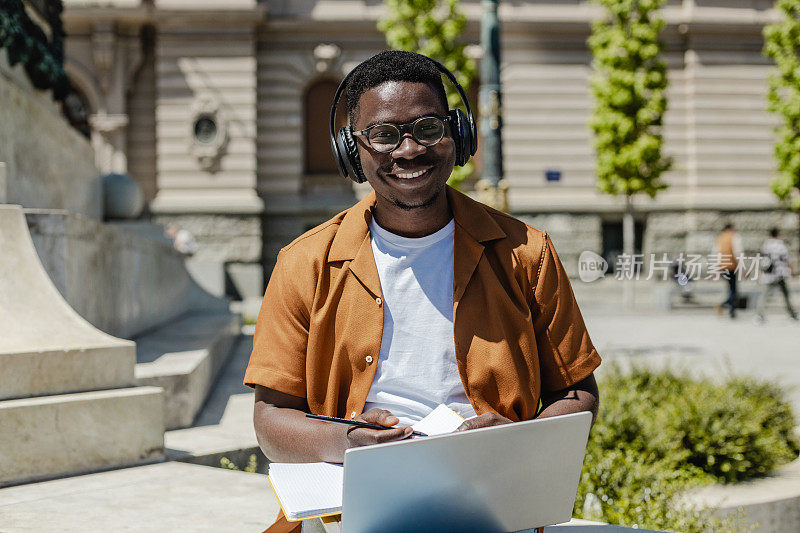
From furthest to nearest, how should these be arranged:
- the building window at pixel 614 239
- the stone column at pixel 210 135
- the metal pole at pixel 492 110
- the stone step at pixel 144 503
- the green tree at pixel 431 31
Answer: the building window at pixel 614 239 → the stone column at pixel 210 135 → the green tree at pixel 431 31 → the metal pole at pixel 492 110 → the stone step at pixel 144 503

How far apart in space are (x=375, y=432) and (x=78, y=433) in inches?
86.7

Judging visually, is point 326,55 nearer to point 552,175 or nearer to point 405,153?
point 552,175

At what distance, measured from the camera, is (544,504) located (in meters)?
1.79

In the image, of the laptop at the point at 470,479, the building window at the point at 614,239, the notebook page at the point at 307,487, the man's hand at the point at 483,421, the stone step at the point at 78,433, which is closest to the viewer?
the laptop at the point at 470,479

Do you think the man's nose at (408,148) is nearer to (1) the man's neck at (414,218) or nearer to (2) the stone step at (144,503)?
(1) the man's neck at (414,218)

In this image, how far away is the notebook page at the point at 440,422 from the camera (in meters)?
1.90

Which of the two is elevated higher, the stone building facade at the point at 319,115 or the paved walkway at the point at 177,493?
the stone building facade at the point at 319,115

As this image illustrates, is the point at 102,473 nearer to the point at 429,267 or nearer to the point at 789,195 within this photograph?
the point at 429,267

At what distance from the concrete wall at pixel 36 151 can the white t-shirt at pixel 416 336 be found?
378cm

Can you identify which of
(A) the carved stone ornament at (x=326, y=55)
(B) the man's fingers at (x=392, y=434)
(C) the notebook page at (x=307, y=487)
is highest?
(A) the carved stone ornament at (x=326, y=55)

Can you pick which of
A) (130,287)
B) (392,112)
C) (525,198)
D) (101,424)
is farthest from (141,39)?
(392,112)

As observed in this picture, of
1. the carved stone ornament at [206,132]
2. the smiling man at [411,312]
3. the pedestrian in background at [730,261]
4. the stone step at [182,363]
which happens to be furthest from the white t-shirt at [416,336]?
the carved stone ornament at [206,132]

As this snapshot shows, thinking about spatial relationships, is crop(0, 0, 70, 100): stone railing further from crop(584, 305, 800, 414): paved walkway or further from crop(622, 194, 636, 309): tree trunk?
crop(622, 194, 636, 309): tree trunk

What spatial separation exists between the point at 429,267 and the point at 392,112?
1.39 feet
